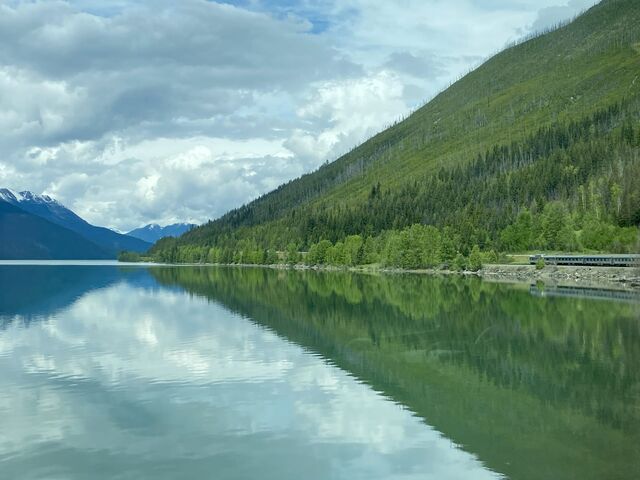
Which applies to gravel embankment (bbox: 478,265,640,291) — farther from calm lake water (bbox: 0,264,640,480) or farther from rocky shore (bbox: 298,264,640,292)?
calm lake water (bbox: 0,264,640,480)

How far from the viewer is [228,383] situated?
40.7 metres

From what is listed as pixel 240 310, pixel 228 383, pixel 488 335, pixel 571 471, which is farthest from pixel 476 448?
pixel 240 310

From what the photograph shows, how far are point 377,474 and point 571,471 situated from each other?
287 inches

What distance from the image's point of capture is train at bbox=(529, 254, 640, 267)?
5886 inches

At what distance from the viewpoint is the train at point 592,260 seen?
150m

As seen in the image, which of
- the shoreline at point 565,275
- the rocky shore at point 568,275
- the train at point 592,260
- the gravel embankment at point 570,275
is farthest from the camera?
the train at point 592,260

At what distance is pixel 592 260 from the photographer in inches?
6467

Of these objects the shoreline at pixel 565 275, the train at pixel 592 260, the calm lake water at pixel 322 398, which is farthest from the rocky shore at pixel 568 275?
the calm lake water at pixel 322 398

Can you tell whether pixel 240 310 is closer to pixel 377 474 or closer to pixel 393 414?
pixel 393 414

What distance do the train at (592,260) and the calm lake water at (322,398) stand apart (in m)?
84.5

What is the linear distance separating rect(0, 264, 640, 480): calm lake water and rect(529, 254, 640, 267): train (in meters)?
84.5

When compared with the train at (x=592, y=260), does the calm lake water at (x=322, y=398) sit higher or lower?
lower

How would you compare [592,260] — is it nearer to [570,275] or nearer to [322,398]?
[570,275]

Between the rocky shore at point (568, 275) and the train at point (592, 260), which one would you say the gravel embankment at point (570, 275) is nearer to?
the rocky shore at point (568, 275)
